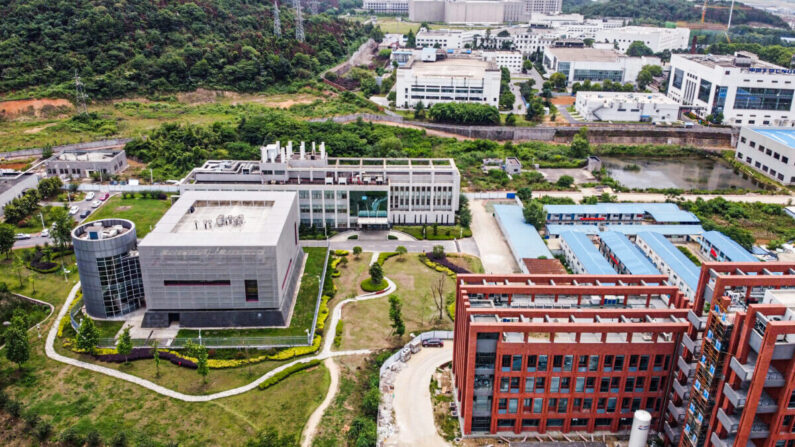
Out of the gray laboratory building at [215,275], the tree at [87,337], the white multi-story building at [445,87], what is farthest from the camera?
the white multi-story building at [445,87]

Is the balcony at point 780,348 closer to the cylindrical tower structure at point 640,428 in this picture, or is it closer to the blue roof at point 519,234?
the cylindrical tower structure at point 640,428

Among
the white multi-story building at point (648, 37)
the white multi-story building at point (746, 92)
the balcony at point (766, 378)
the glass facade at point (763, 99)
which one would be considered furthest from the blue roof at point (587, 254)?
the white multi-story building at point (648, 37)

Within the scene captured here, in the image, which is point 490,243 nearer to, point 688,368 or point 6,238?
A: point 688,368

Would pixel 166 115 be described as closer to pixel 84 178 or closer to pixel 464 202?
pixel 84 178

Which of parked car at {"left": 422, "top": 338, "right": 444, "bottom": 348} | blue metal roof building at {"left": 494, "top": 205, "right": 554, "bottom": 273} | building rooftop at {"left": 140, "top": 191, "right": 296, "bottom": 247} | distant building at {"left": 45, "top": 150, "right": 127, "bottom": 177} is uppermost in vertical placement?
building rooftop at {"left": 140, "top": 191, "right": 296, "bottom": 247}

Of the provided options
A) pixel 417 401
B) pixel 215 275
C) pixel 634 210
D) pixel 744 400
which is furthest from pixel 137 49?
pixel 744 400

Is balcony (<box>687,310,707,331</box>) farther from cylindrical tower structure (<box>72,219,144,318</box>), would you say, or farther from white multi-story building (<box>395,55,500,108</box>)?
white multi-story building (<box>395,55,500,108</box>)

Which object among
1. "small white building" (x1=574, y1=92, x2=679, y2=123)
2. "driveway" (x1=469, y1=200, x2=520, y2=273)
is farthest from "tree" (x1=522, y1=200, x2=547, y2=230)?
"small white building" (x1=574, y1=92, x2=679, y2=123)
